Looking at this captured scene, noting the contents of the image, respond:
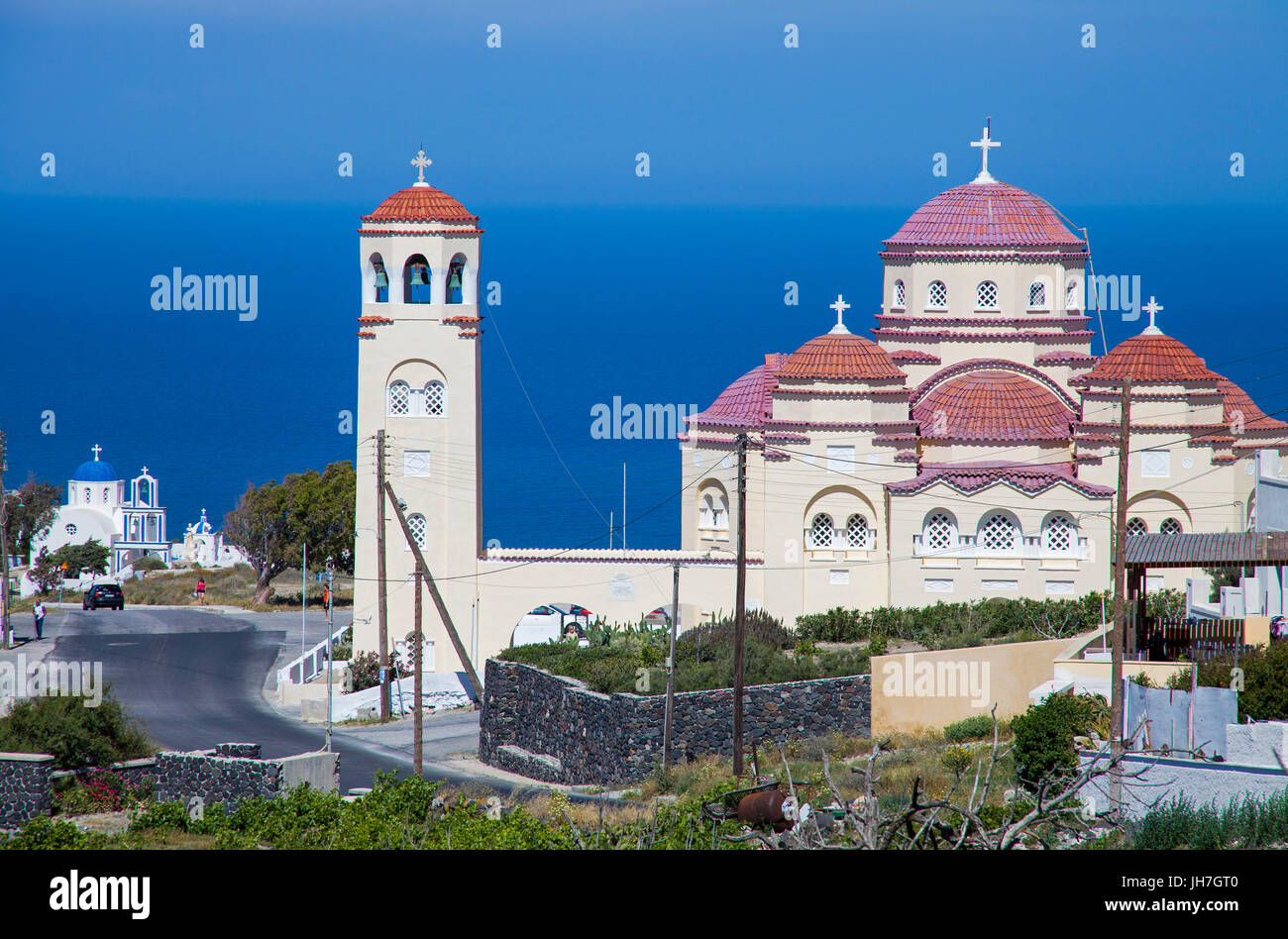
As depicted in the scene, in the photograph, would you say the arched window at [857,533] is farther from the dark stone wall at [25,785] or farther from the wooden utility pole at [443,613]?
the dark stone wall at [25,785]

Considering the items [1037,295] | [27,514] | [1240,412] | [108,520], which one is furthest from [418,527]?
[108,520]

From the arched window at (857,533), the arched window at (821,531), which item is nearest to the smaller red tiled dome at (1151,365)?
the arched window at (857,533)

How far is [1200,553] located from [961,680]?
16.9 feet

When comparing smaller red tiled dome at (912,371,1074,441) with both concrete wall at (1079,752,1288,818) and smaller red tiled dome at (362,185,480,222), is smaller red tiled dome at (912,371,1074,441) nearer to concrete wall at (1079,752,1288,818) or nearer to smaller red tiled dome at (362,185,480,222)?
smaller red tiled dome at (362,185,480,222)

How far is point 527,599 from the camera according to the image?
44.0m

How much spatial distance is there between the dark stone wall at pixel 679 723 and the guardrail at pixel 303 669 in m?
9.84

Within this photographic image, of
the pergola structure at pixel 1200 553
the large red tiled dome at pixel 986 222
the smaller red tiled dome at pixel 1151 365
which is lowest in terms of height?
the pergola structure at pixel 1200 553

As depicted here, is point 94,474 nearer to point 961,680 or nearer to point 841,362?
point 841,362

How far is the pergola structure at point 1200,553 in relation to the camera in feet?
99.2

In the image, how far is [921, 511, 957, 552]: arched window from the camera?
41.0 metres

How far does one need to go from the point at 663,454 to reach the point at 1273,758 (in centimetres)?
12547

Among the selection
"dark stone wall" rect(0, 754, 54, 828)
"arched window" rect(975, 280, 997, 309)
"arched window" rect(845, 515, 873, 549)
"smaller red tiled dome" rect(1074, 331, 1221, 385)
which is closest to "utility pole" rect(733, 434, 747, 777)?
"arched window" rect(845, 515, 873, 549)

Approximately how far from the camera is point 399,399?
4528cm
